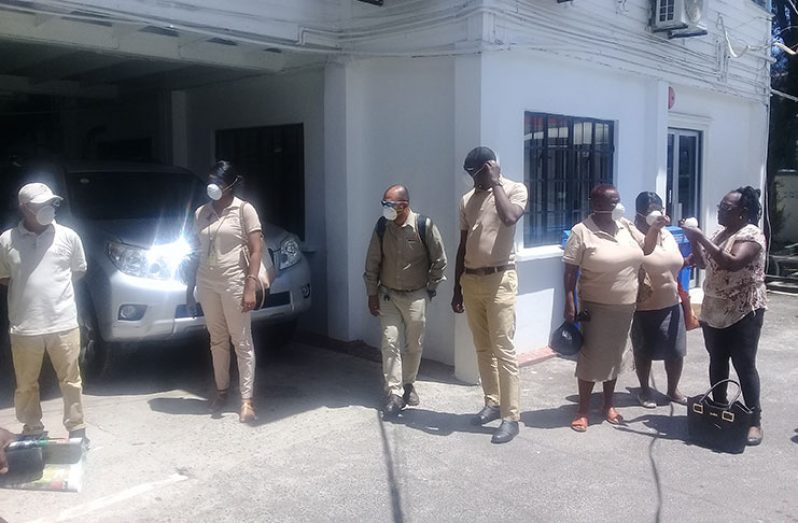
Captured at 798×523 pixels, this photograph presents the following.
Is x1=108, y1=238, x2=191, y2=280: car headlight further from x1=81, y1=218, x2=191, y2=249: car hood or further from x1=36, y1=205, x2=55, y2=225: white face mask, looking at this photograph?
x1=36, y1=205, x2=55, y2=225: white face mask

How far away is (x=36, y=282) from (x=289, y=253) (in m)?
2.61

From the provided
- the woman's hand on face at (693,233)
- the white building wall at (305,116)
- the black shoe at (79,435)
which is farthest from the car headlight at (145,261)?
the woman's hand on face at (693,233)

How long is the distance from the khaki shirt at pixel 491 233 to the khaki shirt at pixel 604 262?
0.42 m

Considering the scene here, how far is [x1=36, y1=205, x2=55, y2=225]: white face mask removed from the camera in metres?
4.47

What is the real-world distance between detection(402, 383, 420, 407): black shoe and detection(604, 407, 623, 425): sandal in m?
1.39

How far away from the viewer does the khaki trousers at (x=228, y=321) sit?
209 inches

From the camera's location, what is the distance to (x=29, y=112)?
1148 cm

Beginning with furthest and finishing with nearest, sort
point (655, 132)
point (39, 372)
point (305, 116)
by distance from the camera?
point (655, 132) < point (305, 116) < point (39, 372)

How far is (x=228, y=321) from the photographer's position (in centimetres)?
539

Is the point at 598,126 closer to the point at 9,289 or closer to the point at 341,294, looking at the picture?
the point at 341,294

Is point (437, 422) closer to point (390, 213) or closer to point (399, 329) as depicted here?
point (399, 329)

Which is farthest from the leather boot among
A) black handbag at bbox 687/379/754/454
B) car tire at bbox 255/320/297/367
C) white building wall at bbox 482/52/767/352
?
black handbag at bbox 687/379/754/454

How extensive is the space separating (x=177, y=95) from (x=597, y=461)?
703 centimetres

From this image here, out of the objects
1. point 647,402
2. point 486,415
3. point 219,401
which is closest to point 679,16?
point 647,402
